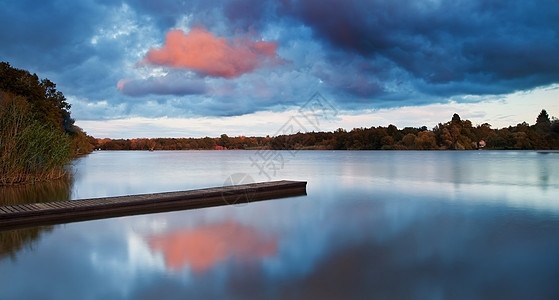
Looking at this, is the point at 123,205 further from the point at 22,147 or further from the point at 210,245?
the point at 22,147

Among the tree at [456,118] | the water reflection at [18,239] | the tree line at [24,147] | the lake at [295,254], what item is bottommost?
the lake at [295,254]

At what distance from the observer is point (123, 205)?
7.42 metres

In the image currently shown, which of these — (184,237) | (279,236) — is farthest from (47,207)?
(279,236)

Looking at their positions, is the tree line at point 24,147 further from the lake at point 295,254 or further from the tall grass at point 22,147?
the lake at point 295,254

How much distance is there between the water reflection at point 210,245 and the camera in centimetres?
462

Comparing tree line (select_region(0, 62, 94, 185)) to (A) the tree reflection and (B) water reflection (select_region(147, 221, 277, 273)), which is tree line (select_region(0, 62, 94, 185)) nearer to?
(A) the tree reflection

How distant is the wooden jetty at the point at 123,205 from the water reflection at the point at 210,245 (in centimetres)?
185

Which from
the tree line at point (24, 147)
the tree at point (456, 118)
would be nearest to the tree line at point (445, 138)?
the tree at point (456, 118)

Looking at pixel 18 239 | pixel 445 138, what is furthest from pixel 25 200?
pixel 445 138

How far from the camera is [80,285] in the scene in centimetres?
386

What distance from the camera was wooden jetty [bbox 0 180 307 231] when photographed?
6.30 metres

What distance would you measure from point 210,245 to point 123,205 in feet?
9.42

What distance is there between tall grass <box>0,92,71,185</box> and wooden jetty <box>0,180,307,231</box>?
15.8 feet

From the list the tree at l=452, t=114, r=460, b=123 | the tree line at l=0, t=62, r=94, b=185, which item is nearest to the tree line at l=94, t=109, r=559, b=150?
the tree at l=452, t=114, r=460, b=123
